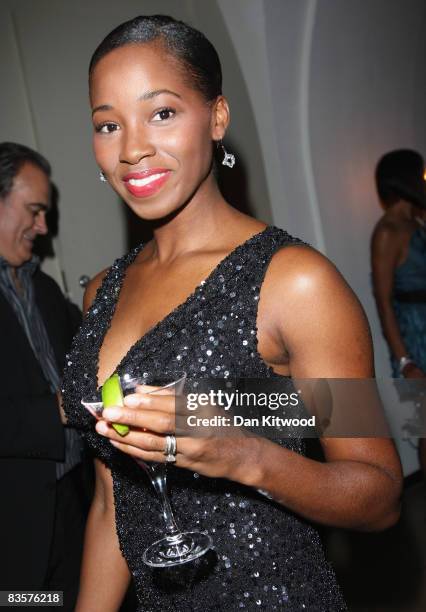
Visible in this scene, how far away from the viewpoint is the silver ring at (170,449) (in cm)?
95

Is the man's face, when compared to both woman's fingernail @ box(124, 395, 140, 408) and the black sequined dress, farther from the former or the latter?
woman's fingernail @ box(124, 395, 140, 408)

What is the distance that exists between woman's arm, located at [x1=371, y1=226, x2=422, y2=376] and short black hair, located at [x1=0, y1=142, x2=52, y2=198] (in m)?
2.20

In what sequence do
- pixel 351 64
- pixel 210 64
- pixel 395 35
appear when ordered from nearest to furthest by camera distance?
pixel 210 64 < pixel 351 64 < pixel 395 35

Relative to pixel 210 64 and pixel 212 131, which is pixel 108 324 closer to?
pixel 212 131

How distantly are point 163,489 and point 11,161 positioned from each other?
228 cm

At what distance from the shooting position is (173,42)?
1446mm

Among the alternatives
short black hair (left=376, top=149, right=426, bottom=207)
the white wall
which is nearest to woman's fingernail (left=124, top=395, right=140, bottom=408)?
the white wall

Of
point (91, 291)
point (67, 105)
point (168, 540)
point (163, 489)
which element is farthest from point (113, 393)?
point (67, 105)

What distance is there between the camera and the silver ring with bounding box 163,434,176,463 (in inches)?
37.5

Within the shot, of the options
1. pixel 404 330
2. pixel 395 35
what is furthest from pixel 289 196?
pixel 395 35

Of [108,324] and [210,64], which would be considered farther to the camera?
[108,324]

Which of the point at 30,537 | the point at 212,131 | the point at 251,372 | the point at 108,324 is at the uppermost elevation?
the point at 212,131

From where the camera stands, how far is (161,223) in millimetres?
1685

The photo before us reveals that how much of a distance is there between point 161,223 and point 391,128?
14.3 ft
